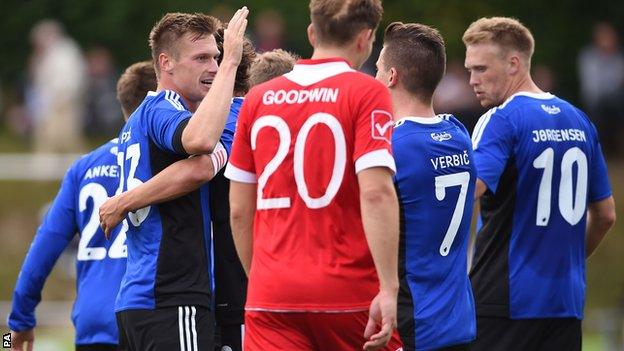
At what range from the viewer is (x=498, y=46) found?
26.2 ft

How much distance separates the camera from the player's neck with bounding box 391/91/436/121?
694 centimetres

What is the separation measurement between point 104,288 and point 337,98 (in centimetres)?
281

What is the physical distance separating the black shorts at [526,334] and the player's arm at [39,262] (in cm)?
261

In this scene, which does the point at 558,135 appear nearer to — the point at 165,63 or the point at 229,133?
the point at 229,133

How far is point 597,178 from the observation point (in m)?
8.03

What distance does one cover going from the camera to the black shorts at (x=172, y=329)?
6.66m

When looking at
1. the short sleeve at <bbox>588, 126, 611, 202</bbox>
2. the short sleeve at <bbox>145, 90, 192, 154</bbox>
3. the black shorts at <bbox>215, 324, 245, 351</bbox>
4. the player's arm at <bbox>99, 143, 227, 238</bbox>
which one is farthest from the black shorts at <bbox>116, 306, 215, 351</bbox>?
the short sleeve at <bbox>588, 126, 611, 202</bbox>

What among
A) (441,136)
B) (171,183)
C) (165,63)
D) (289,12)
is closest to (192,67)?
(165,63)

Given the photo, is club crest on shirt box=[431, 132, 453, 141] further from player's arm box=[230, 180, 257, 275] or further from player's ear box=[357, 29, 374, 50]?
player's arm box=[230, 180, 257, 275]

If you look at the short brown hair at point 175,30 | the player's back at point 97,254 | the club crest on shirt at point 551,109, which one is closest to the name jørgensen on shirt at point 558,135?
the club crest on shirt at point 551,109

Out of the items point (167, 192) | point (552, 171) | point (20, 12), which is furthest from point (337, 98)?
point (20, 12)

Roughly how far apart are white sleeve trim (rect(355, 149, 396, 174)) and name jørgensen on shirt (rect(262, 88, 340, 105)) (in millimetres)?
310

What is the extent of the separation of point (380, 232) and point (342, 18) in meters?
0.99

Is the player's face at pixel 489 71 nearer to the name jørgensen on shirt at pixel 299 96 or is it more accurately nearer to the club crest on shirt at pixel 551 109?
the club crest on shirt at pixel 551 109
